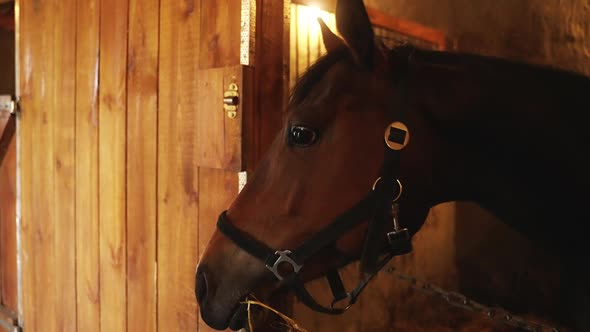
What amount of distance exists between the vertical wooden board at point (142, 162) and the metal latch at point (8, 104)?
84 centimetres

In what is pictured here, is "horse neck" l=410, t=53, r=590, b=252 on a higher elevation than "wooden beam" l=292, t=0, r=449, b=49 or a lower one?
lower

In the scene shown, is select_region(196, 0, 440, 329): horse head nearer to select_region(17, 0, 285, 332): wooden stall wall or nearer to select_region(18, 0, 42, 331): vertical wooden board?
select_region(17, 0, 285, 332): wooden stall wall

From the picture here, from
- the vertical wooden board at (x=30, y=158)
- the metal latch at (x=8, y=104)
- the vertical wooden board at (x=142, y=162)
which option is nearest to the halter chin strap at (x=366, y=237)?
the vertical wooden board at (x=142, y=162)

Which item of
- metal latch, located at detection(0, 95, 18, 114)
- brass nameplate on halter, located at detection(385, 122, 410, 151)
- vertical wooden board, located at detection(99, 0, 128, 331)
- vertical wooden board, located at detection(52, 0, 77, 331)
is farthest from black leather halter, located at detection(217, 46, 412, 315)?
metal latch, located at detection(0, 95, 18, 114)

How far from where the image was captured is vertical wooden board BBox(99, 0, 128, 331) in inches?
56.9

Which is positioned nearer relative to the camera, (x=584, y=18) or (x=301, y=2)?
(x=301, y=2)

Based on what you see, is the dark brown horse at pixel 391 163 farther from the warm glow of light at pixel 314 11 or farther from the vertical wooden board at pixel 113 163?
the vertical wooden board at pixel 113 163

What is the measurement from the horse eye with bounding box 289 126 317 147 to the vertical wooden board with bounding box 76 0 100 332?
3.28 ft

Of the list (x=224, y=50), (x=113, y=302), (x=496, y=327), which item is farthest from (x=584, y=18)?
(x=113, y=302)

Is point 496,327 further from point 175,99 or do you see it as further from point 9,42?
point 9,42

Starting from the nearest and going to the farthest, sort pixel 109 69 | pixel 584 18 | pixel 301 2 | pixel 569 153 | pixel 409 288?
pixel 569 153, pixel 301 2, pixel 109 69, pixel 409 288, pixel 584 18

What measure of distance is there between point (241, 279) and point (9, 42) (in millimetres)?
2795

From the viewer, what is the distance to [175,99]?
1271mm

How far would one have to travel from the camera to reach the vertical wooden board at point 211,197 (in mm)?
1127
